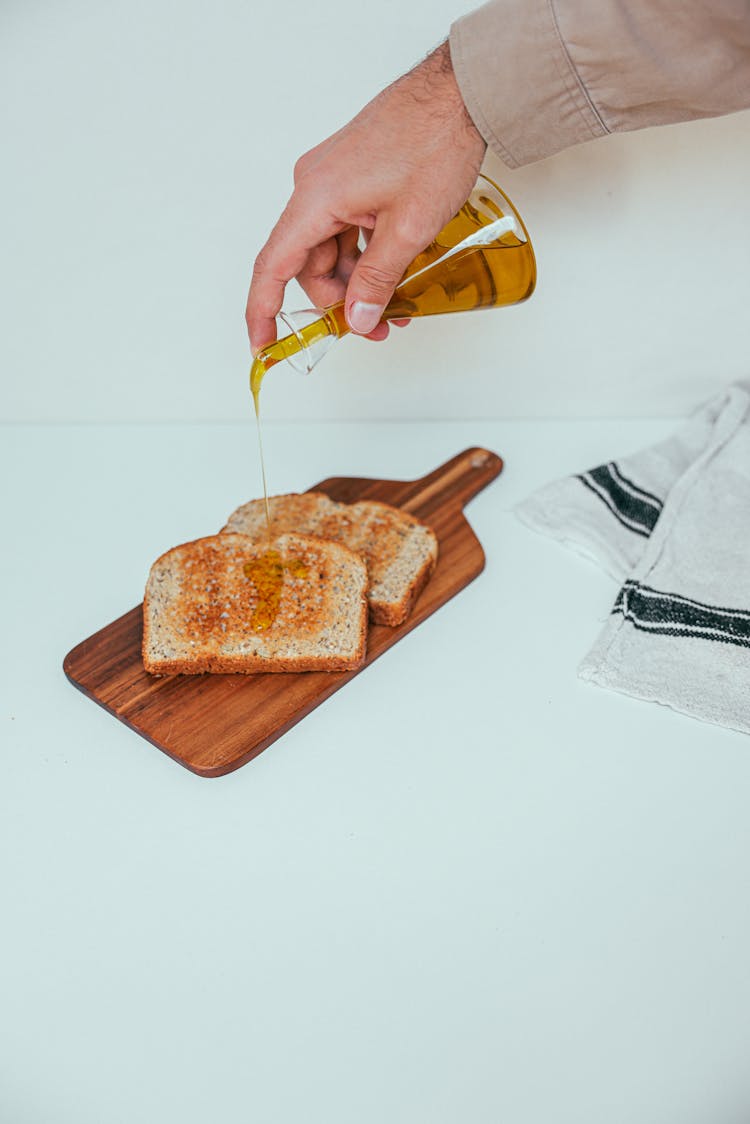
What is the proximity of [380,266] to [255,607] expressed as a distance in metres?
0.42

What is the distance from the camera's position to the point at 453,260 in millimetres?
1134

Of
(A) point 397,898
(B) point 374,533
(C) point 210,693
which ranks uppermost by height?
(B) point 374,533

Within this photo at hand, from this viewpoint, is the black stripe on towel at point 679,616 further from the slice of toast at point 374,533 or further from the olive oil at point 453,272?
the olive oil at point 453,272

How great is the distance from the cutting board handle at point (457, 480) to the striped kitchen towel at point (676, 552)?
3.3 inches

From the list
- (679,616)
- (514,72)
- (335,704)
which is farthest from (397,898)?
(514,72)

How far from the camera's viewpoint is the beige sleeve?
100 cm

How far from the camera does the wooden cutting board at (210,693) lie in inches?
42.5

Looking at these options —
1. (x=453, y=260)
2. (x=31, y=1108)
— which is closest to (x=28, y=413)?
(x=453, y=260)

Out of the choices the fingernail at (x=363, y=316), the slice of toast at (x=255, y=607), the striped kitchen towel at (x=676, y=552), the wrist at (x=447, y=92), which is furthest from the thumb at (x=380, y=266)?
the striped kitchen towel at (x=676, y=552)

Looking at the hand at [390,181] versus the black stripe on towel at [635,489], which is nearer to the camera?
the hand at [390,181]

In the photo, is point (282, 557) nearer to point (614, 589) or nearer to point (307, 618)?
point (307, 618)

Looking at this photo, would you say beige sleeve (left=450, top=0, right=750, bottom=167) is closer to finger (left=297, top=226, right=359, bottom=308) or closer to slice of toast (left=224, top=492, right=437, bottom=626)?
finger (left=297, top=226, right=359, bottom=308)

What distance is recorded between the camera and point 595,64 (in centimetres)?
103

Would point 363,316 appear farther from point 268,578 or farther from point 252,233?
point 252,233
